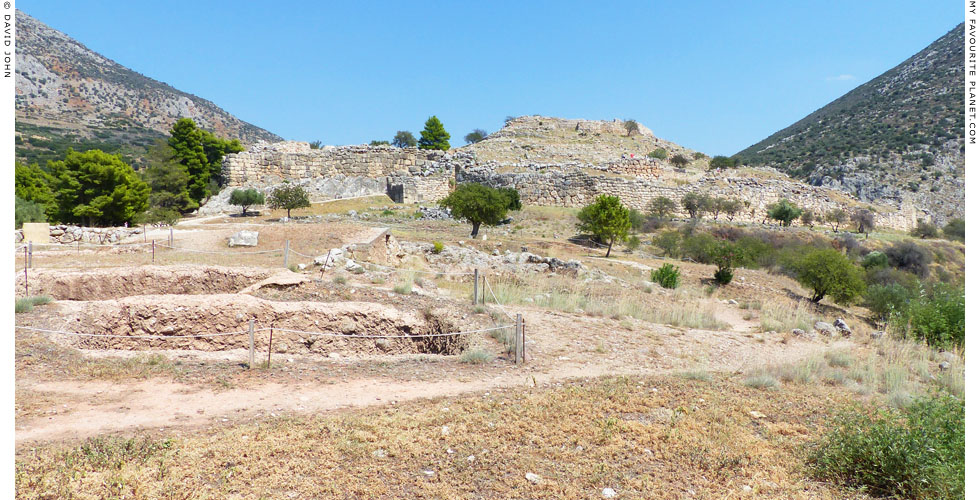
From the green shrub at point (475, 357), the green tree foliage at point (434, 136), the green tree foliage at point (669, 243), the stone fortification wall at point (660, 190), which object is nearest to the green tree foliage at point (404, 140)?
the green tree foliage at point (434, 136)

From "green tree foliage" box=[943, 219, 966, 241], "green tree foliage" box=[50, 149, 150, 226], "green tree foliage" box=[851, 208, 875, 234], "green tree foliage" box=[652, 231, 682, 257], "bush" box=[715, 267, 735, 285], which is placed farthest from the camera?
"green tree foliage" box=[851, 208, 875, 234]

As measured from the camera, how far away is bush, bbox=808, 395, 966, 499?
11.7 feet

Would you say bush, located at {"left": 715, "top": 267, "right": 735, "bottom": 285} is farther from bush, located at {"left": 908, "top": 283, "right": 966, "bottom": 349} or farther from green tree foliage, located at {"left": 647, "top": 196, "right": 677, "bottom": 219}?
green tree foliage, located at {"left": 647, "top": 196, "right": 677, "bottom": 219}

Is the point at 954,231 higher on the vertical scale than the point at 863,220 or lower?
lower

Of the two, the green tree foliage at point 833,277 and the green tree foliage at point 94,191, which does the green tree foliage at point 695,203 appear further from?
the green tree foliage at point 94,191

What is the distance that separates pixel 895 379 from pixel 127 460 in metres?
9.03

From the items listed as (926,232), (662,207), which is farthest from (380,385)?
(926,232)

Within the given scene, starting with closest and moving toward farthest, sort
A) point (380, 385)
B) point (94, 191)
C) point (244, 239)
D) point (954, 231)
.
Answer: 1. point (380, 385)
2. point (244, 239)
3. point (94, 191)
4. point (954, 231)

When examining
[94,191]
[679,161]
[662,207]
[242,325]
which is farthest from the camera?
[679,161]

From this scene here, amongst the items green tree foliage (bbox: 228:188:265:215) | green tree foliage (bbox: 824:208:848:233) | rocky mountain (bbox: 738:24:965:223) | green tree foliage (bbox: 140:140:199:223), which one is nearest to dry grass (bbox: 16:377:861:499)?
green tree foliage (bbox: 140:140:199:223)

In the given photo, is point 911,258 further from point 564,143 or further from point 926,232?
point 564,143

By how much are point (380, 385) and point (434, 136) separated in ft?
160

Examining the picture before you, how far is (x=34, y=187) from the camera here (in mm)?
27031

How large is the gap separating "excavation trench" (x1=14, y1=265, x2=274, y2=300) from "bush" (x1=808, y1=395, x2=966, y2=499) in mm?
9873
